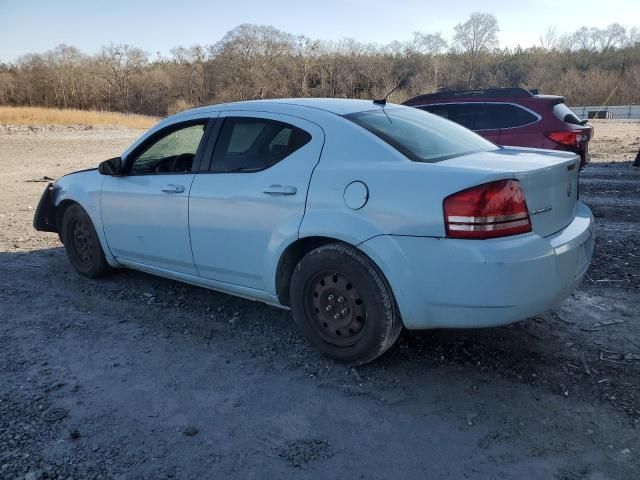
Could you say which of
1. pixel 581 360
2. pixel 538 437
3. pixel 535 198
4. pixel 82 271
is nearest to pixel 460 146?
pixel 535 198

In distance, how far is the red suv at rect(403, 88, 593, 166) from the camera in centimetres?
809

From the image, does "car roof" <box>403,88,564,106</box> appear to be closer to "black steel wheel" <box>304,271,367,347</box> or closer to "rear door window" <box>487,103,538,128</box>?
"rear door window" <box>487,103,538,128</box>

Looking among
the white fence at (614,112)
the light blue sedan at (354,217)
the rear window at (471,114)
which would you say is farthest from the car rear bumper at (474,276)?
A: the white fence at (614,112)

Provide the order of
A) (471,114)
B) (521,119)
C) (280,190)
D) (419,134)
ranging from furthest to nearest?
(471,114), (521,119), (419,134), (280,190)

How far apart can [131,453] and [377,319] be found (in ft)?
4.85

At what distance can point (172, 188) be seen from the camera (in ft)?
13.6

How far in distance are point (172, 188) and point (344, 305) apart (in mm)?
1735

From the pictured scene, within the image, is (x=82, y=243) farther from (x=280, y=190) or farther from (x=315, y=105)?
(x=315, y=105)

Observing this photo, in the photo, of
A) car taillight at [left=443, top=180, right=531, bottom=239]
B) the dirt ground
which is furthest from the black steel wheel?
car taillight at [left=443, top=180, right=531, bottom=239]

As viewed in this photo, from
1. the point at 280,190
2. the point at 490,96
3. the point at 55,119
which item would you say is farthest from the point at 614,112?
the point at 280,190

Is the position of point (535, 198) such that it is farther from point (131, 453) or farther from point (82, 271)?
point (82, 271)

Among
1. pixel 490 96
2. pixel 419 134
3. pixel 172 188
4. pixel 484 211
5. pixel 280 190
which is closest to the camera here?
pixel 484 211

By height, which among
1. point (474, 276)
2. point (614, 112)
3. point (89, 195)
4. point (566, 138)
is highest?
point (614, 112)

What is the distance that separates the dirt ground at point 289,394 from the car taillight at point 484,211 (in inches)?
37.4
